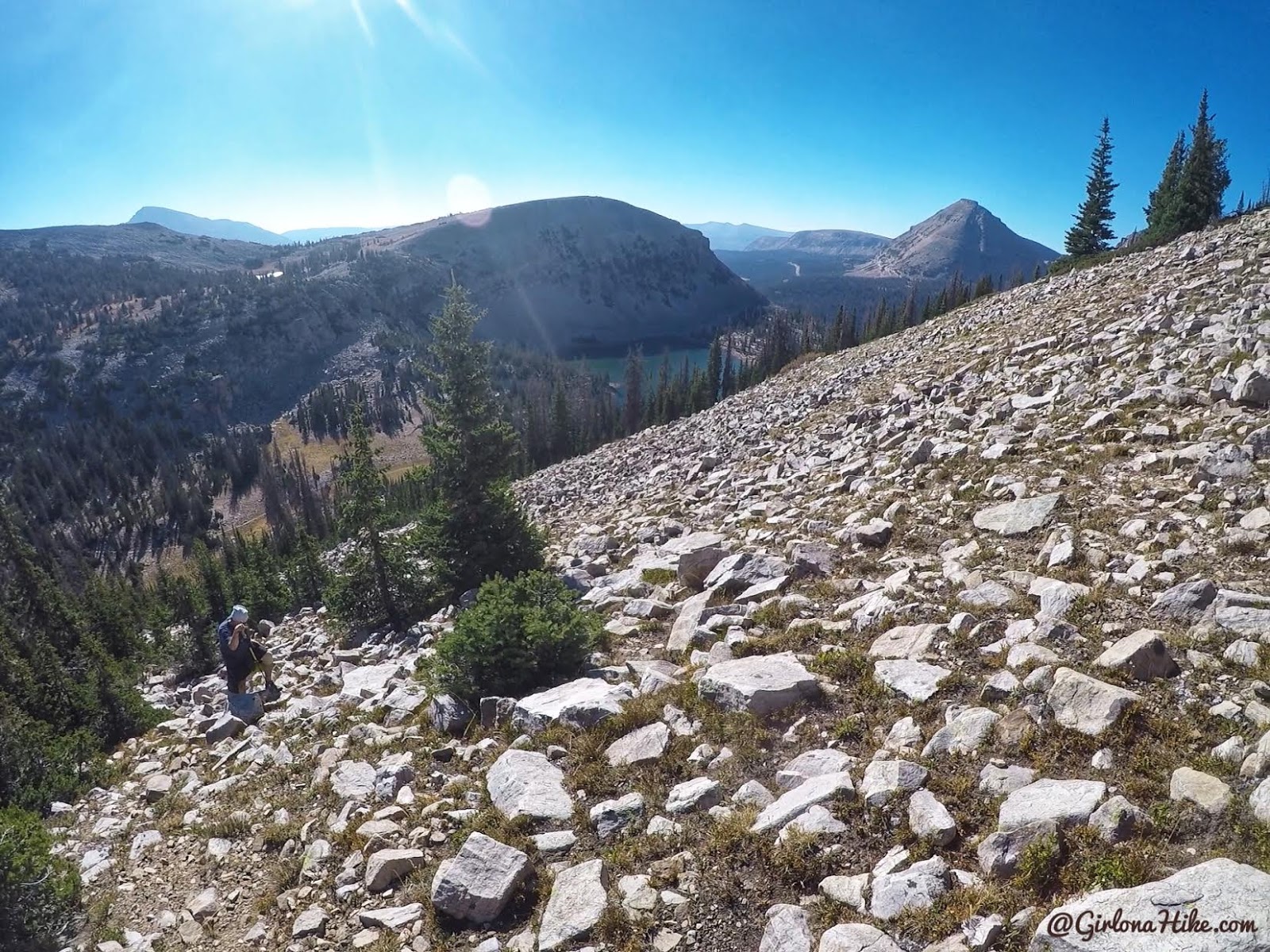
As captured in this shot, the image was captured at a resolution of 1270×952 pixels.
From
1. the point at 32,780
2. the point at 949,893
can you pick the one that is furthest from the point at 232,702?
the point at 949,893

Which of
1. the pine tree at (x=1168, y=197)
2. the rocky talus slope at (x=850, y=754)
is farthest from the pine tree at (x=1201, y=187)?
the rocky talus slope at (x=850, y=754)

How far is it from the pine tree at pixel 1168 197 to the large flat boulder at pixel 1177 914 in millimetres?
66948

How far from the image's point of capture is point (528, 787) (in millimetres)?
7090

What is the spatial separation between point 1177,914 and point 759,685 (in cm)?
437

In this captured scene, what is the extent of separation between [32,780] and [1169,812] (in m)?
17.8

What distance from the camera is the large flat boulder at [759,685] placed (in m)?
7.57

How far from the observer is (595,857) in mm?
5996

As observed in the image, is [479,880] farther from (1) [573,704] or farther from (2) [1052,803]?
(2) [1052,803]

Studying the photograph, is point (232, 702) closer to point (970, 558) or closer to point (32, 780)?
point (32, 780)

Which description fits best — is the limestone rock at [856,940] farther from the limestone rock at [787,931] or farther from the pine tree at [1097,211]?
the pine tree at [1097,211]

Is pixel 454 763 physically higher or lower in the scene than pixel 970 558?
lower

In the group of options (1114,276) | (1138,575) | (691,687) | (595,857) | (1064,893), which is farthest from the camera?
(1114,276)

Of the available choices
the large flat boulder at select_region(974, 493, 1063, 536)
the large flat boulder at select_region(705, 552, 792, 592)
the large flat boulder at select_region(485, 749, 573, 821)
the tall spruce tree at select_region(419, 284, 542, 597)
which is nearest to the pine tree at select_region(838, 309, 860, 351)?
the tall spruce tree at select_region(419, 284, 542, 597)

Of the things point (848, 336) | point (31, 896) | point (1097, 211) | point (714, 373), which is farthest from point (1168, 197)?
point (31, 896)
